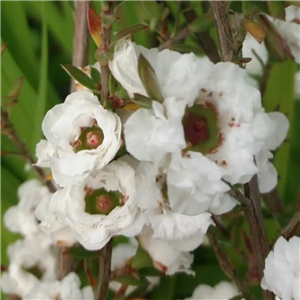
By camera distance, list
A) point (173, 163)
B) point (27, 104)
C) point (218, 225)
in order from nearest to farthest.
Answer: point (173, 163), point (218, 225), point (27, 104)

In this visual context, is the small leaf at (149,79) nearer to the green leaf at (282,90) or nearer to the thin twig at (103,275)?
the thin twig at (103,275)

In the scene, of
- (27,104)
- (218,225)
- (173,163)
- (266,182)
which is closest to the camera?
(173,163)

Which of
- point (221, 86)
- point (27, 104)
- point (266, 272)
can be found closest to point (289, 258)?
point (266, 272)

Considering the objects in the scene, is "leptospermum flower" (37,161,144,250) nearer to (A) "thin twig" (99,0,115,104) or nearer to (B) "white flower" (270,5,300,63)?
(A) "thin twig" (99,0,115,104)

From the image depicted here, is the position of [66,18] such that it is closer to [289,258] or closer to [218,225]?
[218,225]

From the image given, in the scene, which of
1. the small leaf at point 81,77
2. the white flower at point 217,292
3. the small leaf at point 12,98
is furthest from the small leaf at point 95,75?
the white flower at point 217,292

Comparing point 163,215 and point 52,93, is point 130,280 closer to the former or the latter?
point 163,215
